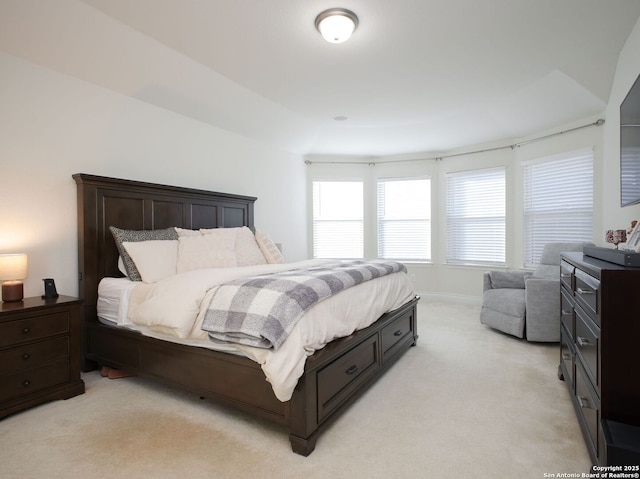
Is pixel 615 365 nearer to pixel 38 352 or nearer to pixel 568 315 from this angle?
pixel 568 315

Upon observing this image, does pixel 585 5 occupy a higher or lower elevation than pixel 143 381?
higher

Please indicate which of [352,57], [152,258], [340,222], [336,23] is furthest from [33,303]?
[340,222]

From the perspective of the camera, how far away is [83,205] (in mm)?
2830

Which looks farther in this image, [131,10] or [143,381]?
[143,381]

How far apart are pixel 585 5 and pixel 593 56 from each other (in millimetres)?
884

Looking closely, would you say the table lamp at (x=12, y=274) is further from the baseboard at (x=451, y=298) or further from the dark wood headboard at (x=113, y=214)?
the baseboard at (x=451, y=298)

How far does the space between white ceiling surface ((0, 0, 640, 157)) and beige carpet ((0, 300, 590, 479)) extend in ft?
8.76

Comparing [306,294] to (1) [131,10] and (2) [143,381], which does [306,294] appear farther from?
(1) [131,10]

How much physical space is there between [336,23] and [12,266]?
2.80m

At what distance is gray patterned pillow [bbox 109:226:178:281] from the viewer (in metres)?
2.78

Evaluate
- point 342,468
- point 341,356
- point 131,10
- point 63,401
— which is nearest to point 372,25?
point 131,10

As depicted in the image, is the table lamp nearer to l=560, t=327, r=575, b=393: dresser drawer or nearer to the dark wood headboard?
the dark wood headboard

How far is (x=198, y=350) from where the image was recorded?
2.15 metres

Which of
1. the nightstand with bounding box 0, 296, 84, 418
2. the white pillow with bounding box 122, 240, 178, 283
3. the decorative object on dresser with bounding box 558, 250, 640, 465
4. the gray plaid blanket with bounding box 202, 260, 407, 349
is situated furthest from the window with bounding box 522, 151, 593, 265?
the nightstand with bounding box 0, 296, 84, 418
